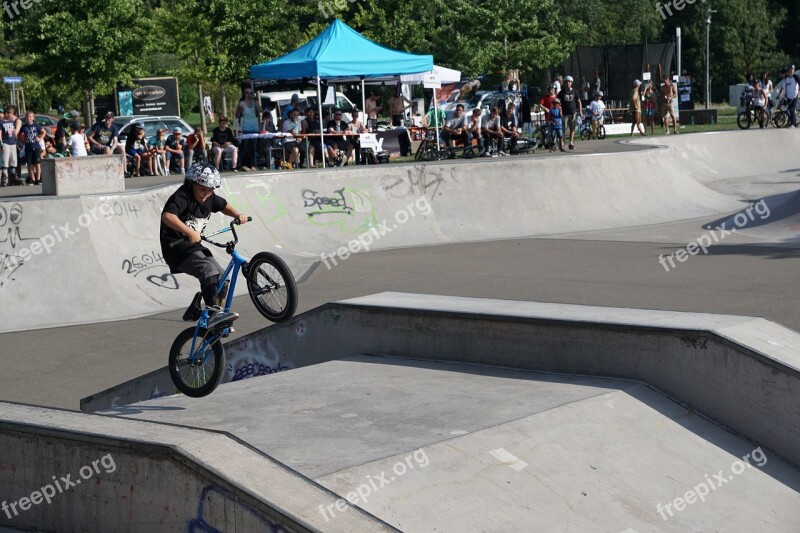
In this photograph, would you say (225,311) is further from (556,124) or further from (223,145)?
(556,124)

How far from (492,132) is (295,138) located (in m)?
5.11

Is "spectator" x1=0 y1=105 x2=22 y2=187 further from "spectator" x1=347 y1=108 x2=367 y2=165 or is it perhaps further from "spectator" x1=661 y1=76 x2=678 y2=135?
"spectator" x1=661 y1=76 x2=678 y2=135

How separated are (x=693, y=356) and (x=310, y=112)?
1766 cm

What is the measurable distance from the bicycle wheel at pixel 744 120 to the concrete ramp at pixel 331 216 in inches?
278

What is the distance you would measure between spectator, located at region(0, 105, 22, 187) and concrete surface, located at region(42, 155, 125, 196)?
22.9 feet

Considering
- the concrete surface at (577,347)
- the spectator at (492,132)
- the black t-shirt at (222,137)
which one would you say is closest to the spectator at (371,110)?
the spectator at (492,132)

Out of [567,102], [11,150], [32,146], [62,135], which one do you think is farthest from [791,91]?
[11,150]

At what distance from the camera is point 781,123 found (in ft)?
97.2

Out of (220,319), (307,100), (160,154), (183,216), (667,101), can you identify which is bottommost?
(220,319)

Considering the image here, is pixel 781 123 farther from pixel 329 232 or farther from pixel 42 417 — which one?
pixel 42 417

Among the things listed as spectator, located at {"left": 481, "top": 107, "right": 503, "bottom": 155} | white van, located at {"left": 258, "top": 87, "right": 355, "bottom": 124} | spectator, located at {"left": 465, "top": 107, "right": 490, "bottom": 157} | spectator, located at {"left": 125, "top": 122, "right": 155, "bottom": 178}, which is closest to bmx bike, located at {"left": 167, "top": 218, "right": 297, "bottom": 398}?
spectator, located at {"left": 125, "top": 122, "right": 155, "bottom": 178}

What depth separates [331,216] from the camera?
16250 millimetres

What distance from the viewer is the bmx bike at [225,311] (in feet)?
22.8

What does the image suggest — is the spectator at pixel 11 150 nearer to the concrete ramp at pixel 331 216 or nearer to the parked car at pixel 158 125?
the parked car at pixel 158 125
